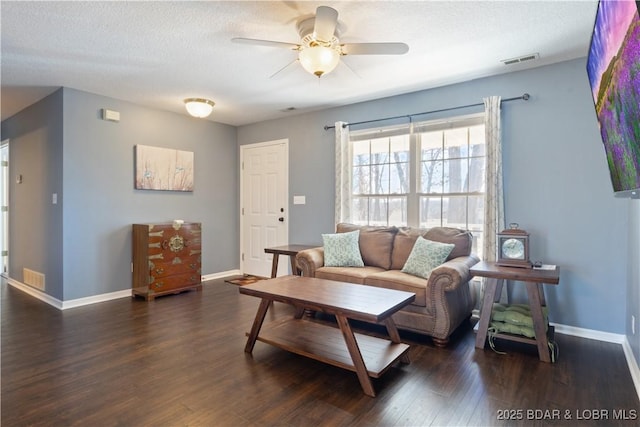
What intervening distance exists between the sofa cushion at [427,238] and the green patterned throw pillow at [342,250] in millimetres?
396

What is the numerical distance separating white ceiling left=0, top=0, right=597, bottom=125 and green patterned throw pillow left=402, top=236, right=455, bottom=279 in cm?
167

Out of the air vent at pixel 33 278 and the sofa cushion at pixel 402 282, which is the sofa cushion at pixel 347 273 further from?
the air vent at pixel 33 278

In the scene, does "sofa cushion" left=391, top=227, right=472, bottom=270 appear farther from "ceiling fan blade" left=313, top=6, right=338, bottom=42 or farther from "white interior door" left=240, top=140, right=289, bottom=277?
"ceiling fan blade" left=313, top=6, right=338, bottom=42

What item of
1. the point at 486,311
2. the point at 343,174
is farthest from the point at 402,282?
the point at 343,174

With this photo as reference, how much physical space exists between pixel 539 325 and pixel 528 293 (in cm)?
23

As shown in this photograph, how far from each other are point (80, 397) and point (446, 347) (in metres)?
2.52

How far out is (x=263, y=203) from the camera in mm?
5367

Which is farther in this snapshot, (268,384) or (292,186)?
(292,186)

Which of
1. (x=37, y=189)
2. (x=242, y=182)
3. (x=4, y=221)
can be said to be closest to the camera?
(x=37, y=189)

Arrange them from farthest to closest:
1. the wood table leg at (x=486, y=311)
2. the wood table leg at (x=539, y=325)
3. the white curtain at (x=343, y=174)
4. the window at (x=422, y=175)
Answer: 1. the white curtain at (x=343, y=174)
2. the window at (x=422, y=175)
3. the wood table leg at (x=486, y=311)
4. the wood table leg at (x=539, y=325)

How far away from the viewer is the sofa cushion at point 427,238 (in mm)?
3326

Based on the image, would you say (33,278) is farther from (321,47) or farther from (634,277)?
(634,277)

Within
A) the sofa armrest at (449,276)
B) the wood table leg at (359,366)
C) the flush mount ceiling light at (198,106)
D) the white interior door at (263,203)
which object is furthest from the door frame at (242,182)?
the wood table leg at (359,366)

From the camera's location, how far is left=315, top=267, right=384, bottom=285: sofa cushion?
10.7ft
